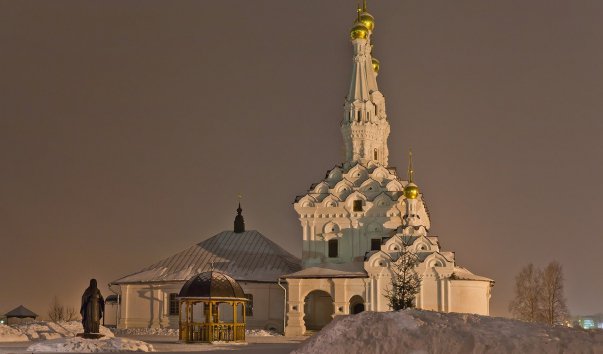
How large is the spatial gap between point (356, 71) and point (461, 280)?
47.4ft

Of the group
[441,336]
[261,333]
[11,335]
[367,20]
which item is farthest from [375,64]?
[441,336]

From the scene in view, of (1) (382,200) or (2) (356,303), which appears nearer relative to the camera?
(2) (356,303)

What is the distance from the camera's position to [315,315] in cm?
4581

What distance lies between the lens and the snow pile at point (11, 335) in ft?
98.7

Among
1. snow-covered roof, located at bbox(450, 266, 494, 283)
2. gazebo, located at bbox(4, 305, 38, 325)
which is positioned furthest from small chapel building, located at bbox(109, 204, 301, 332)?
gazebo, located at bbox(4, 305, 38, 325)

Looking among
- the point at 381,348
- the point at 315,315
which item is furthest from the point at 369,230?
the point at 381,348

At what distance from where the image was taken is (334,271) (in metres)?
43.2

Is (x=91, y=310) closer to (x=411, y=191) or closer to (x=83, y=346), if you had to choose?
(x=83, y=346)

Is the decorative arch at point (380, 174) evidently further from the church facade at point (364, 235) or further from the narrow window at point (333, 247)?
the narrow window at point (333, 247)

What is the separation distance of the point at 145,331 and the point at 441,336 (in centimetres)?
3239

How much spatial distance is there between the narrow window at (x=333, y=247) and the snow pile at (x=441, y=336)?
29.9 meters

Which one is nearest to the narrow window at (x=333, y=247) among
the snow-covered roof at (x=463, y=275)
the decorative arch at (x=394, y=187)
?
the decorative arch at (x=394, y=187)

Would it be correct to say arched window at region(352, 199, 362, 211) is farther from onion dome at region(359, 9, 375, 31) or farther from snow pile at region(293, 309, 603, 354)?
snow pile at region(293, 309, 603, 354)

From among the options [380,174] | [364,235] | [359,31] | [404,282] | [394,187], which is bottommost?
[404,282]
